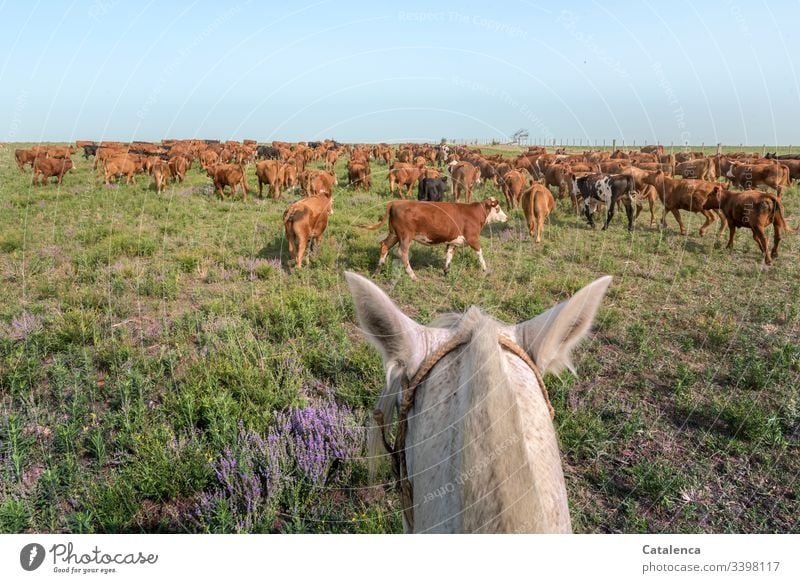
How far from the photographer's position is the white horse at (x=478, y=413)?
117 centimetres

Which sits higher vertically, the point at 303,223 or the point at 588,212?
the point at 588,212

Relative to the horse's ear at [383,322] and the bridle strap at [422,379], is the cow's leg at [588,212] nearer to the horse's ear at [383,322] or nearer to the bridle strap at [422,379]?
the bridle strap at [422,379]

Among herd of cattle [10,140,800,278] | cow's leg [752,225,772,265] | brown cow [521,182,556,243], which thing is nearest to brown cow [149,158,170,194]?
herd of cattle [10,140,800,278]

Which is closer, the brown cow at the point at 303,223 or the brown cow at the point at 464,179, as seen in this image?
the brown cow at the point at 303,223

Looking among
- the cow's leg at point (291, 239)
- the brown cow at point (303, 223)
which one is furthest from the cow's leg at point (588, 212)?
the cow's leg at point (291, 239)

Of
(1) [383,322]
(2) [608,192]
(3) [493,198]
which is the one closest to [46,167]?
(3) [493,198]

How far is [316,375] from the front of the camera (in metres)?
5.63

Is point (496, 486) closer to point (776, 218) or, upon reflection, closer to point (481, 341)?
point (481, 341)

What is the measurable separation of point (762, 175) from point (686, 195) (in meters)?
12.0

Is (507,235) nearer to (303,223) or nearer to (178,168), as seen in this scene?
(303,223)

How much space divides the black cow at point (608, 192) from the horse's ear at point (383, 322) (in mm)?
15704

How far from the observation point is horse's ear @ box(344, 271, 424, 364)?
5.26 ft

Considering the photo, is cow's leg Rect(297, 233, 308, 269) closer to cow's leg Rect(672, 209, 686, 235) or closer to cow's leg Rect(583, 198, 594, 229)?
cow's leg Rect(583, 198, 594, 229)
